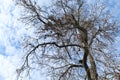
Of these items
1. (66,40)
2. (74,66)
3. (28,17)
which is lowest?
(74,66)

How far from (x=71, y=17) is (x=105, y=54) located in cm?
250

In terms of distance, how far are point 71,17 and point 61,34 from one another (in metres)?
0.99

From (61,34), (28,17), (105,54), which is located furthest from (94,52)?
(28,17)

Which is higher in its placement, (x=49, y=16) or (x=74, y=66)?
(x=49, y=16)

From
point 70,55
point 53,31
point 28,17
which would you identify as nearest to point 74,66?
point 70,55

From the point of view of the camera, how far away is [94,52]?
21.2 m

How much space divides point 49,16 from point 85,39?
6.95ft

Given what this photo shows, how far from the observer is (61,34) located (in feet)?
69.9

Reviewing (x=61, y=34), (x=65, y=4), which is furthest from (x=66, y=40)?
(x=65, y=4)

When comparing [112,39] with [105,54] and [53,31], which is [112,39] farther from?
[53,31]

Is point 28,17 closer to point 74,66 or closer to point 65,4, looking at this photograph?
point 65,4

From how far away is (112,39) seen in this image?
2136 cm

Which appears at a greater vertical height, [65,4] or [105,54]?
[65,4]

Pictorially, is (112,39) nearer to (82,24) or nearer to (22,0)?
(82,24)
